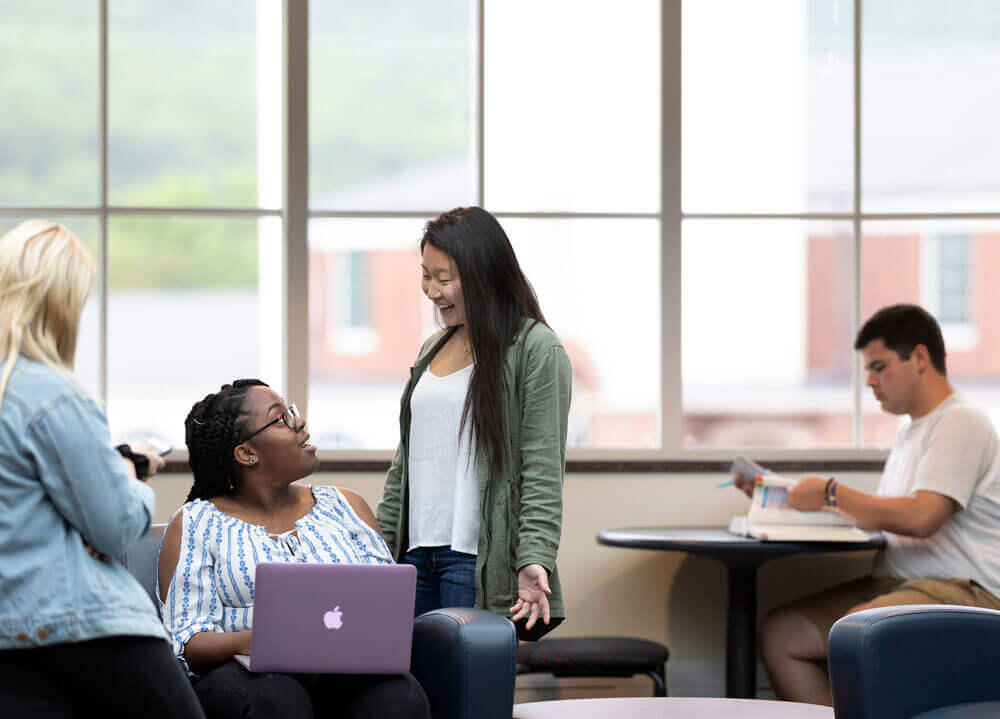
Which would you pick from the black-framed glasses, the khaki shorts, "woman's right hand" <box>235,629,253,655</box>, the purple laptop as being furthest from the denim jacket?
the khaki shorts

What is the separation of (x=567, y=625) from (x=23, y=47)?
2.71 meters

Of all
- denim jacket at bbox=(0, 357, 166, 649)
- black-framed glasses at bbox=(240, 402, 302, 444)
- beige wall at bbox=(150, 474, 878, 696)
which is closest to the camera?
denim jacket at bbox=(0, 357, 166, 649)

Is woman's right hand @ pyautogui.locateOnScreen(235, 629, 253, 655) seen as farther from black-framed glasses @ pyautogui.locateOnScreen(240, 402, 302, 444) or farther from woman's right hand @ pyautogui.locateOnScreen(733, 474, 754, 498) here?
woman's right hand @ pyautogui.locateOnScreen(733, 474, 754, 498)

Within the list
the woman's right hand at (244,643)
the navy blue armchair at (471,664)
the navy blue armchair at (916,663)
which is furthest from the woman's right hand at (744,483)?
the woman's right hand at (244,643)

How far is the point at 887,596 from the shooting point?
3471 mm

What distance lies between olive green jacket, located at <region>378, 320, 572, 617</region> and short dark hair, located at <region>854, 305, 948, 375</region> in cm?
144

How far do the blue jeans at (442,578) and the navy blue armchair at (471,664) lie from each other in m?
0.13

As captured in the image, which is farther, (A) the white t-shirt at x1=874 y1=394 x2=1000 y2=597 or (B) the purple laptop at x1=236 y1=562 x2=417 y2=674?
(A) the white t-shirt at x1=874 y1=394 x2=1000 y2=597

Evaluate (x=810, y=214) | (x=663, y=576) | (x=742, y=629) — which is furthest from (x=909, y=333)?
(x=663, y=576)

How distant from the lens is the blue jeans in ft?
8.34

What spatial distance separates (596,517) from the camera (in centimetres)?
429

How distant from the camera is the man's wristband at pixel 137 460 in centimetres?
190

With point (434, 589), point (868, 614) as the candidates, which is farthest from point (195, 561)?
point (868, 614)

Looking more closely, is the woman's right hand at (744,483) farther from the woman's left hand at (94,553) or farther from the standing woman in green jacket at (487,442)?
the woman's left hand at (94,553)
